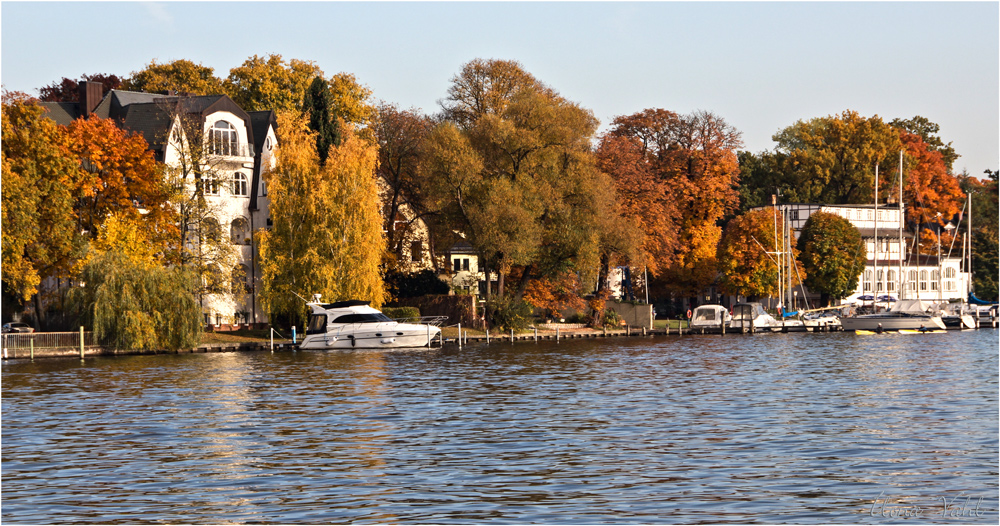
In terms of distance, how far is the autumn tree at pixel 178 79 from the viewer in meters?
87.4

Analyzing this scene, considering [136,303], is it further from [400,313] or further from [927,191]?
[927,191]

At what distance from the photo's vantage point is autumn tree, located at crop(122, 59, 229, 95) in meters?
87.4

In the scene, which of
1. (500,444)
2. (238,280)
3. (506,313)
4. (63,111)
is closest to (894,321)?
(506,313)

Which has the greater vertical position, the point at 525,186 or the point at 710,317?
the point at 525,186

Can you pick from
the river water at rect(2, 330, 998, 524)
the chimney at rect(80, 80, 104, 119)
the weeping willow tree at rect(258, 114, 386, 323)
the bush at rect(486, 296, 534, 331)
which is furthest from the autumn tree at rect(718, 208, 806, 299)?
the chimney at rect(80, 80, 104, 119)

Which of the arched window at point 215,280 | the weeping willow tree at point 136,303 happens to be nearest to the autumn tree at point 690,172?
the arched window at point 215,280

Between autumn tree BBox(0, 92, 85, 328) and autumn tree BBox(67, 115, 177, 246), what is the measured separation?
1293 millimetres

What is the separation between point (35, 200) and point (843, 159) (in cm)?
8414

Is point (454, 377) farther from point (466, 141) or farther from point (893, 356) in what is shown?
point (466, 141)

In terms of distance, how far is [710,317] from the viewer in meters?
87.8

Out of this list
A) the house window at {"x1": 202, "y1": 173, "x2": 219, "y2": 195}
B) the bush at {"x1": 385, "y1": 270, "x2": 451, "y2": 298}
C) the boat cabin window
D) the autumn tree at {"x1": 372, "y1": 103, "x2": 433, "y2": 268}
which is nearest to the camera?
the boat cabin window

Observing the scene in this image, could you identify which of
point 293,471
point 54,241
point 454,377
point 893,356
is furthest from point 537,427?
point 54,241

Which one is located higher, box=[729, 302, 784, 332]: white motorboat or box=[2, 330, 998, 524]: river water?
box=[729, 302, 784, 332]: white motorboat

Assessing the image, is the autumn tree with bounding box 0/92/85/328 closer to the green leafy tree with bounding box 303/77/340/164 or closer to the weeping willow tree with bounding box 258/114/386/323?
the weeping willow tree with bounding box 258/114/386/323
